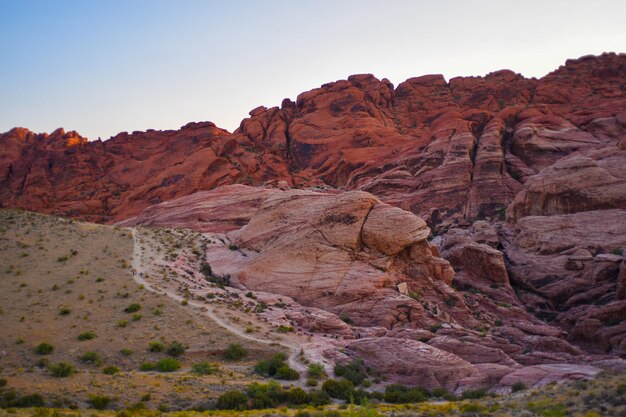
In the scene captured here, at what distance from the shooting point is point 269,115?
9850 cm

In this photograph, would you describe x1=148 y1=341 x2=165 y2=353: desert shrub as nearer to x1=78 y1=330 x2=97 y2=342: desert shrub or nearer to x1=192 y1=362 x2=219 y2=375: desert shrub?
x1=192 y1=362 x2=219 y2=375: desert shrub

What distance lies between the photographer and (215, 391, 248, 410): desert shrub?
63.6ft

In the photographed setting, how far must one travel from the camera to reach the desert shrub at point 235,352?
24878 millimetres

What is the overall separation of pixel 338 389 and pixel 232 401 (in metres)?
4.59

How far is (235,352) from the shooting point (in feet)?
82.1

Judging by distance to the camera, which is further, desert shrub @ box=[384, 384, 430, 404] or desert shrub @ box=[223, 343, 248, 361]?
desert shrub @ box=[223, 343, 248, 361]

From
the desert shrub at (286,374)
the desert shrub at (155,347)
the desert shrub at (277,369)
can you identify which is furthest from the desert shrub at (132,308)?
the desert shrub at (286,374)

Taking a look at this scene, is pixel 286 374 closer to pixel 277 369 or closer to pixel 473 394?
pixel 277 369

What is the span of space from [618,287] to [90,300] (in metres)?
33.5

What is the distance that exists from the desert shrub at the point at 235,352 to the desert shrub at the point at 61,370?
682 cm

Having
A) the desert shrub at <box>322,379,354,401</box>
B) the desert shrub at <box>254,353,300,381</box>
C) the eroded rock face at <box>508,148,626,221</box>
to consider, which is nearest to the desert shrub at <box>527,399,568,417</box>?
the desert shrub at <box>322,379,354,401</box>

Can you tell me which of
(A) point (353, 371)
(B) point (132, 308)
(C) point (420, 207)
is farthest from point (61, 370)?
(C) point (420, 207)

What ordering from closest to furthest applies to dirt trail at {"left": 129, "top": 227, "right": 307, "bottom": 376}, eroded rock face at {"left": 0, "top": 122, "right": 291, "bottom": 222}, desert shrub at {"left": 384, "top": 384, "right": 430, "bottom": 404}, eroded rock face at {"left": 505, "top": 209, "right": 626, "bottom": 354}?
desert shrub at {"left": 384, "top": 384, "right": 430, "bottom": 404}, dirt trail at {"left": 129, "top": 227, "right": 307, "bottom": 376}, eroded rock face at {"left": 505, "top": 209, "right": 626, "bottom": 354}, eroded rock face at {"left": 0, "top": 122, "right": 291, "bottom": 222}

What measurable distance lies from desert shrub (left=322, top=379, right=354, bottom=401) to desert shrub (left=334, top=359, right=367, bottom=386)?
968 mm
